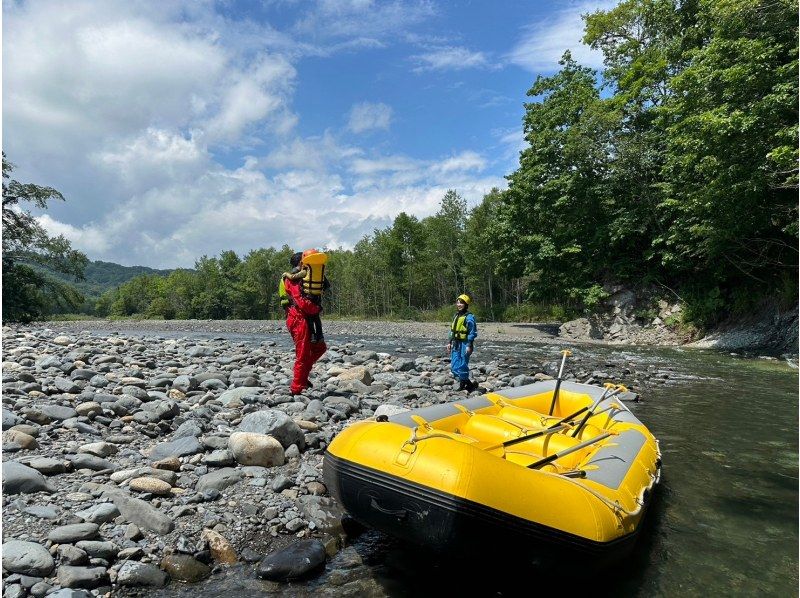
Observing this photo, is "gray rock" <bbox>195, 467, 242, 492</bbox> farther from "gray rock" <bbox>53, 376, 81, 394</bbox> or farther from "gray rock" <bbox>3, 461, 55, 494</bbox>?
"gray rock" <bbox>53, 376, 81, 394</bbox>

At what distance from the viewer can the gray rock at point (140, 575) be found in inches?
117

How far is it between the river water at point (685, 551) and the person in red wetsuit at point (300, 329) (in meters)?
3.78

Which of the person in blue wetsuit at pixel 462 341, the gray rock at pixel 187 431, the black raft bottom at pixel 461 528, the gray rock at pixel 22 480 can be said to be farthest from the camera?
the person in blue wetsuit at pixel 462 341

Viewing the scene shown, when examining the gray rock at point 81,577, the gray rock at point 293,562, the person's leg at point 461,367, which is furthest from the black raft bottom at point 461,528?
the person's leg at point 461,367

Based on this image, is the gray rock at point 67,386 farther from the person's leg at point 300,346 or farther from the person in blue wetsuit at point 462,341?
the person in blue wetsuit at point 462,341

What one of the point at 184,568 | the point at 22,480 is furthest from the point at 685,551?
the point at 22,480

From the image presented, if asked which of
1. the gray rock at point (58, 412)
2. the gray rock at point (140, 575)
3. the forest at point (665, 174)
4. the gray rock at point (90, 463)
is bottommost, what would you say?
the gray rock at point (140, 575)

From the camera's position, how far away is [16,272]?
21.7 m

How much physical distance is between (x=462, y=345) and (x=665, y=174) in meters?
14.8

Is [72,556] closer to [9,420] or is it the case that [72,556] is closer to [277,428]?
[277,428]

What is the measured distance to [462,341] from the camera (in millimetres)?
8602

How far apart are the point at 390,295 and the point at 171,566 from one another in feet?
162

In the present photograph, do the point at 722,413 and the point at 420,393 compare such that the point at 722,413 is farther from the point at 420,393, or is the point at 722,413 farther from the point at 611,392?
the point at 420,393

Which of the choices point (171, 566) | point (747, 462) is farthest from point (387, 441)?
point (747, 462)
